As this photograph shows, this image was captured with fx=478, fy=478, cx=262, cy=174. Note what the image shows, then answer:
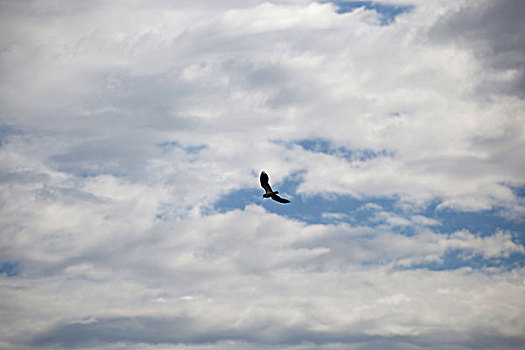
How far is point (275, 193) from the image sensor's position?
84562 mm
